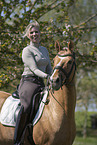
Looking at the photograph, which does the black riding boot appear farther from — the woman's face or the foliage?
the foliage

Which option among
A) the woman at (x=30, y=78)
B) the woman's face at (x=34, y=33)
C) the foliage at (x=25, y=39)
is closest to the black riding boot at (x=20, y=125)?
the woman at (x=30, y=78)

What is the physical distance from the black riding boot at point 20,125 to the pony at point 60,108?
0.87 ft

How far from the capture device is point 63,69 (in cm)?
411

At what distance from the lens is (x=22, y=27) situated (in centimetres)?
970

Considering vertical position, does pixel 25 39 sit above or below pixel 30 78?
above

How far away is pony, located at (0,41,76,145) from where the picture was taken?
415cm

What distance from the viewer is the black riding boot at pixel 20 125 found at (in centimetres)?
470

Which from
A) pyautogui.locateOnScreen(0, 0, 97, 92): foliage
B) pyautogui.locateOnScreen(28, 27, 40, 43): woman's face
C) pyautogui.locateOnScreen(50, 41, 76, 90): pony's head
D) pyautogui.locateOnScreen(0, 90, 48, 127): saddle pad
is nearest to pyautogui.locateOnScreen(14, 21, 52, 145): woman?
pyautogui.locateOnScreen(28, 27, 40, 43): woman's face

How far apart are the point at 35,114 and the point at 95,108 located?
83.6 ft

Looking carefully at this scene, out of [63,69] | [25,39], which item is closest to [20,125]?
[63,69]

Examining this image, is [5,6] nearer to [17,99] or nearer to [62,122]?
[17,99]

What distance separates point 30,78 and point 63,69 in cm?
103

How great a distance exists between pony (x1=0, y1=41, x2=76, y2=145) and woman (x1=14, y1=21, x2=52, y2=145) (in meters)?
0.32

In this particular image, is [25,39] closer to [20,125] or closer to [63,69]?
[20,125]
